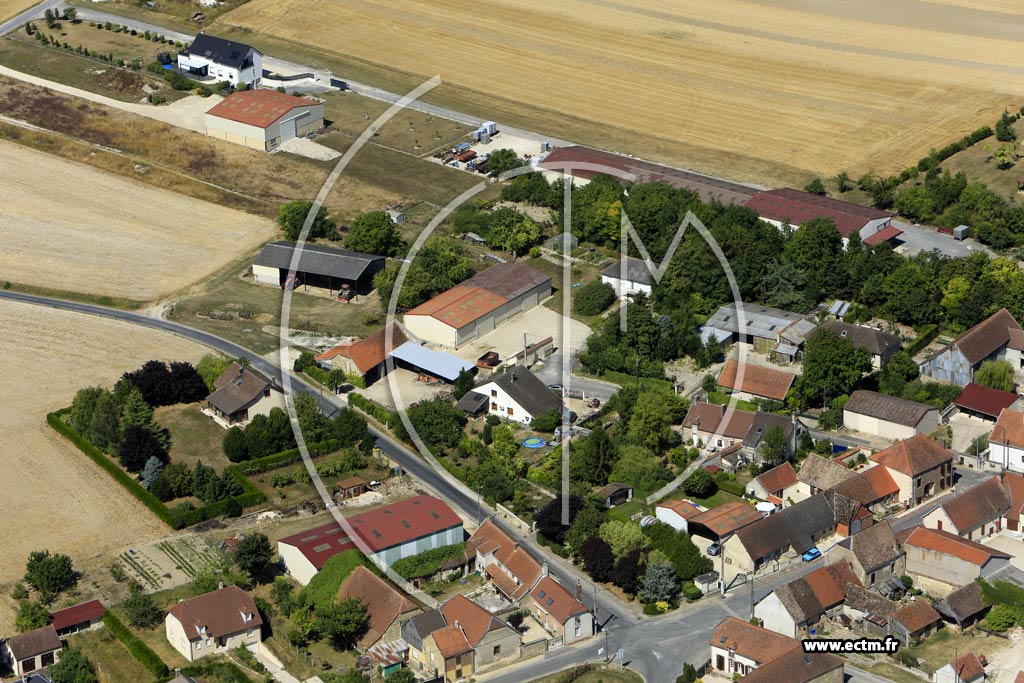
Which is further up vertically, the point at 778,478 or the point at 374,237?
the point at 778,478

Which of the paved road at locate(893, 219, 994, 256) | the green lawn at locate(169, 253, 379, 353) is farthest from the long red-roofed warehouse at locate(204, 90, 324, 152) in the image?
the paved road at locate(893, 219, 994, 256)

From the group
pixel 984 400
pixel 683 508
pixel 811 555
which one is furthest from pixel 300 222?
pixel 811 555

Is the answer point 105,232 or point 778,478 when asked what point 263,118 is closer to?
point 105,232

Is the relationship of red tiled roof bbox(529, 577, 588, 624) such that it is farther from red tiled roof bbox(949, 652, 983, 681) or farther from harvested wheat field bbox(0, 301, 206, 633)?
harvested wheat field bbox(0, 301, 206, 633)

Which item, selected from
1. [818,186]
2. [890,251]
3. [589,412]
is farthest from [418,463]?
[818,186]

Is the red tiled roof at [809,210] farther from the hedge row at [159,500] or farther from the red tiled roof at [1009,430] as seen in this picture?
the hedge row at [159,500]
